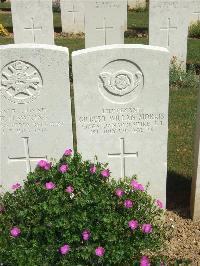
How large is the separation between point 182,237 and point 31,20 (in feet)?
20.9

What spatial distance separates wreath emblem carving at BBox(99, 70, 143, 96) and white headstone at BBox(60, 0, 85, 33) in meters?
10.1

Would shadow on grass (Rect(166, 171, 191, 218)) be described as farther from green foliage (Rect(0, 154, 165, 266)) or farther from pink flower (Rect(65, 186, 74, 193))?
pink flower (Rect(65, 186, 74, 193))

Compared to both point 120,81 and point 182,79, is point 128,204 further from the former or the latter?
point 182,79

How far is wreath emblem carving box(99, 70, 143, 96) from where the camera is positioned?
3.65m

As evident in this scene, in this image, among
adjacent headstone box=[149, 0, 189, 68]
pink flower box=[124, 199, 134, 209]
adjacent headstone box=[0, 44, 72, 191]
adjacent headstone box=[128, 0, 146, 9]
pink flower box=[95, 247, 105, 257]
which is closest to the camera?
pink flower box=[95, 247, 105, 257]

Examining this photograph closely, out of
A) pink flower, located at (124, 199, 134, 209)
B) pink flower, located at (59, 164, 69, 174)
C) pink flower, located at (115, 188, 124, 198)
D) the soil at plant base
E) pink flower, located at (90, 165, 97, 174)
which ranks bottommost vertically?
the soil at plant base

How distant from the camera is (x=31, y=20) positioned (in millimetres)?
8938

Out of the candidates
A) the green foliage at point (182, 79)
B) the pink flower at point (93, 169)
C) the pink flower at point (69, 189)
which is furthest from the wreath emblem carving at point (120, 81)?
the green foliage at point (182, 79)

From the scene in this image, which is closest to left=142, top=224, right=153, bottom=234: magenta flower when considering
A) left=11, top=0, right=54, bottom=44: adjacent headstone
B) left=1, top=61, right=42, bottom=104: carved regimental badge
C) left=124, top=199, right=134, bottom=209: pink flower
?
left=124, top=199, right=134, bottom=209: pink flower

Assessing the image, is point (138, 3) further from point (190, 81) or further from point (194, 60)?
point (190, 81)

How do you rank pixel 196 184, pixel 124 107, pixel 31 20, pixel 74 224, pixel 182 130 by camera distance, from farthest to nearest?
pixel 31 20 → pixel 182 130 → pixel 196 184 → pixel 124 107 → pixel 74 224

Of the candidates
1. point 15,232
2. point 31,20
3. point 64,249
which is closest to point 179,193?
point 64,249

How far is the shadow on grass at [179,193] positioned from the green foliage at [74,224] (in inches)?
44.1

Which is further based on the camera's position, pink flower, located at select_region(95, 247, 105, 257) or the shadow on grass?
the shadow on grass
